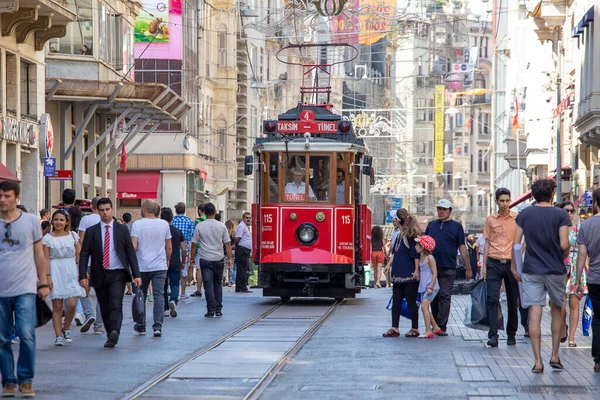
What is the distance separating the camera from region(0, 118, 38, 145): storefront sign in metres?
27.8

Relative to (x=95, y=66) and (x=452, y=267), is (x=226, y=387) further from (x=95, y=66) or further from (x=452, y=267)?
(x=95, y=66)

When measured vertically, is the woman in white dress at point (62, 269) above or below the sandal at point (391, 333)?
above

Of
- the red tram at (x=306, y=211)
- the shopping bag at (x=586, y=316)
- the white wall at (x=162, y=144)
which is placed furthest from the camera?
the white wall at (x=162, y=144)

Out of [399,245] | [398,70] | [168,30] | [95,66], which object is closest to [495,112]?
[398,70]

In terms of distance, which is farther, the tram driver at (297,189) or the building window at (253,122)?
the building window at (253,122)

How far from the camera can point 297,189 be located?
24656 millimetres

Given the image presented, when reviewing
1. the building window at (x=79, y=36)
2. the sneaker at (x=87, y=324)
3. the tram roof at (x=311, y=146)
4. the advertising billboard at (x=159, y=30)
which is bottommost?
the sneaker at (x=87, y=324)

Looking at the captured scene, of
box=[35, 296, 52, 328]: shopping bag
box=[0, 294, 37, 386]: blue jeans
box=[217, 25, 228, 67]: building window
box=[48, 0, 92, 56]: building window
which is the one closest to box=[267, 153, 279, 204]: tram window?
box=[48, 0, 92, 56]: building window

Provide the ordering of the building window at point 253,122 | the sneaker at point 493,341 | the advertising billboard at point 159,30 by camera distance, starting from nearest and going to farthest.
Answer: the sneaker at point 493,341, the advertising billboard at point 159,30, the building window at point 253,122

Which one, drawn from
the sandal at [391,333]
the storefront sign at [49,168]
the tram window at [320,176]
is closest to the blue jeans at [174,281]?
the tram window at [320,176]

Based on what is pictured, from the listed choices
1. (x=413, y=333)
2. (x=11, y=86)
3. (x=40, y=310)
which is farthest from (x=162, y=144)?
(x=40, y=310)

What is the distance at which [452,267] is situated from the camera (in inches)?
667

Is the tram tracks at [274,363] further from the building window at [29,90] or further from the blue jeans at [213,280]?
the building window at [29,90]

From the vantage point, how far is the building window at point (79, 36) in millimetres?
36000
